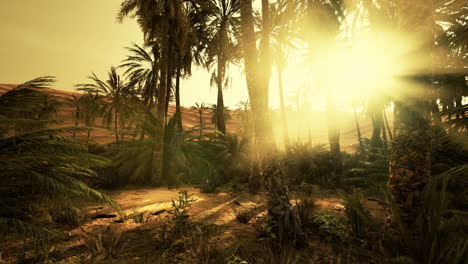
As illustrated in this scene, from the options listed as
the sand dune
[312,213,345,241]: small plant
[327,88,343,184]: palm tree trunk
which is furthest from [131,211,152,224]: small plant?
[327,88,343,184]: palm tree trunk

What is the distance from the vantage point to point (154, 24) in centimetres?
933

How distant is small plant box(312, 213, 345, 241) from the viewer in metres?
3.17

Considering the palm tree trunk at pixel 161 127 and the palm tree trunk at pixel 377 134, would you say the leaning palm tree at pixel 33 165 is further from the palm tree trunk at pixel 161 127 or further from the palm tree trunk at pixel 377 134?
the palm tree trunk at pixel 377 134

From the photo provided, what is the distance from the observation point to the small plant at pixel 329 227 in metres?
3.17

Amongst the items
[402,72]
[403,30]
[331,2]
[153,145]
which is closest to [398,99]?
[402,72]

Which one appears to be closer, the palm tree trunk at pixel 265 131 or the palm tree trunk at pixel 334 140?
the palm tree trunk at pixel 265 131

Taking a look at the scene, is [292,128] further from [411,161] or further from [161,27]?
[411,161]

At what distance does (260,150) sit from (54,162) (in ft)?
9.56

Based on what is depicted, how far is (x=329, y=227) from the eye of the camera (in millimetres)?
3311

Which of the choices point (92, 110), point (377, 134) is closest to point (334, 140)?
point (377, 134)

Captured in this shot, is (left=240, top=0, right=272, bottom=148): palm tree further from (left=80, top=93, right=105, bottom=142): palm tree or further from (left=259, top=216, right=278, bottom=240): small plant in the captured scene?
(left=80, top=93, right=105, bottom=142): palm tree

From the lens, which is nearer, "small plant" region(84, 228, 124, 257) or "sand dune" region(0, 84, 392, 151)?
"small plant" region(84, 228, 124, 257)

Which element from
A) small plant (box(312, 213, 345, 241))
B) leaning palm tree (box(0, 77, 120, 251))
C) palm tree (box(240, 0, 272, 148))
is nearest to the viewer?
leaning palm tree (box(0, 77, 120, 251))

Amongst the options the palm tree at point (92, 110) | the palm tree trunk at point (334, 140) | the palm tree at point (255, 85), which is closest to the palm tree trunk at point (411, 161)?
the palm tree at point (255, 85)
